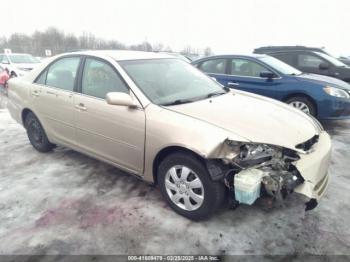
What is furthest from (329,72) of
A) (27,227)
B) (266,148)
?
(27,227)

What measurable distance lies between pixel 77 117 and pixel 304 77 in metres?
4.68

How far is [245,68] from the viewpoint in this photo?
268 inches

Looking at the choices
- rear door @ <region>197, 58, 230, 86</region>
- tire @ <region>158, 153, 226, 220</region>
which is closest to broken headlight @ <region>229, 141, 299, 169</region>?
tire @ <region>158, 153, 226, 220</region>

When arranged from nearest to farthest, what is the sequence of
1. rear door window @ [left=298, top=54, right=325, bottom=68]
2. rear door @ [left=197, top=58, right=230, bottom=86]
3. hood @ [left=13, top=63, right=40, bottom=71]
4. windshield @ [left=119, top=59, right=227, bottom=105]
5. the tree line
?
windshield @ [left=119, top=59, right=227, bottom=105] < rear door @ [left=197, top=58, right=230, bottom=86] < rear door window @ [left=298, top=54, right=325, bottom=68] < hood @ [left=13, top=63, right=40, bottom=71] < the tree line

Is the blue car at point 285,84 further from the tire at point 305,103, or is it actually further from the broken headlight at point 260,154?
the broken headlight at point 260,154

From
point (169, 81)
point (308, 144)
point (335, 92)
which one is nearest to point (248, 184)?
point (308, 144)

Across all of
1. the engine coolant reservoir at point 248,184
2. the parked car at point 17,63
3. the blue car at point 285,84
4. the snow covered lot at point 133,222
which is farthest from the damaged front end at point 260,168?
the parked car at point 17,63

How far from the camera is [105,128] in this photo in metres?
3.52

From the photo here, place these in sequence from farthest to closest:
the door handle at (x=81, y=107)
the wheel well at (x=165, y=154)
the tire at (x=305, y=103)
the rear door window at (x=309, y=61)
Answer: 1. the rear door window at (x=309, y=61)
2. the tire at (x=305, y=103)
3. the door handle at (x=81, y=107)
4. the wheel well at (x=165, y=154)

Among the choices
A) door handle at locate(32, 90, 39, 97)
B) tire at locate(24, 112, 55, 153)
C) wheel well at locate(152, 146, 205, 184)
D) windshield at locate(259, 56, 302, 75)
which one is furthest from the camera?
windshield at locate(259, 56, 302, 75)

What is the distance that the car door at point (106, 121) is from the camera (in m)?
3.25

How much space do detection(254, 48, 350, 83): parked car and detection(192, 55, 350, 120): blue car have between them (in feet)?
7.58

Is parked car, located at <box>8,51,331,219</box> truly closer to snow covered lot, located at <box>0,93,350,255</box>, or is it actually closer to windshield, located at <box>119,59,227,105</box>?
windshield, located at <box>119,59,227,105</box>

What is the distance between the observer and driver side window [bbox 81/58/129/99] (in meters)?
3.48
